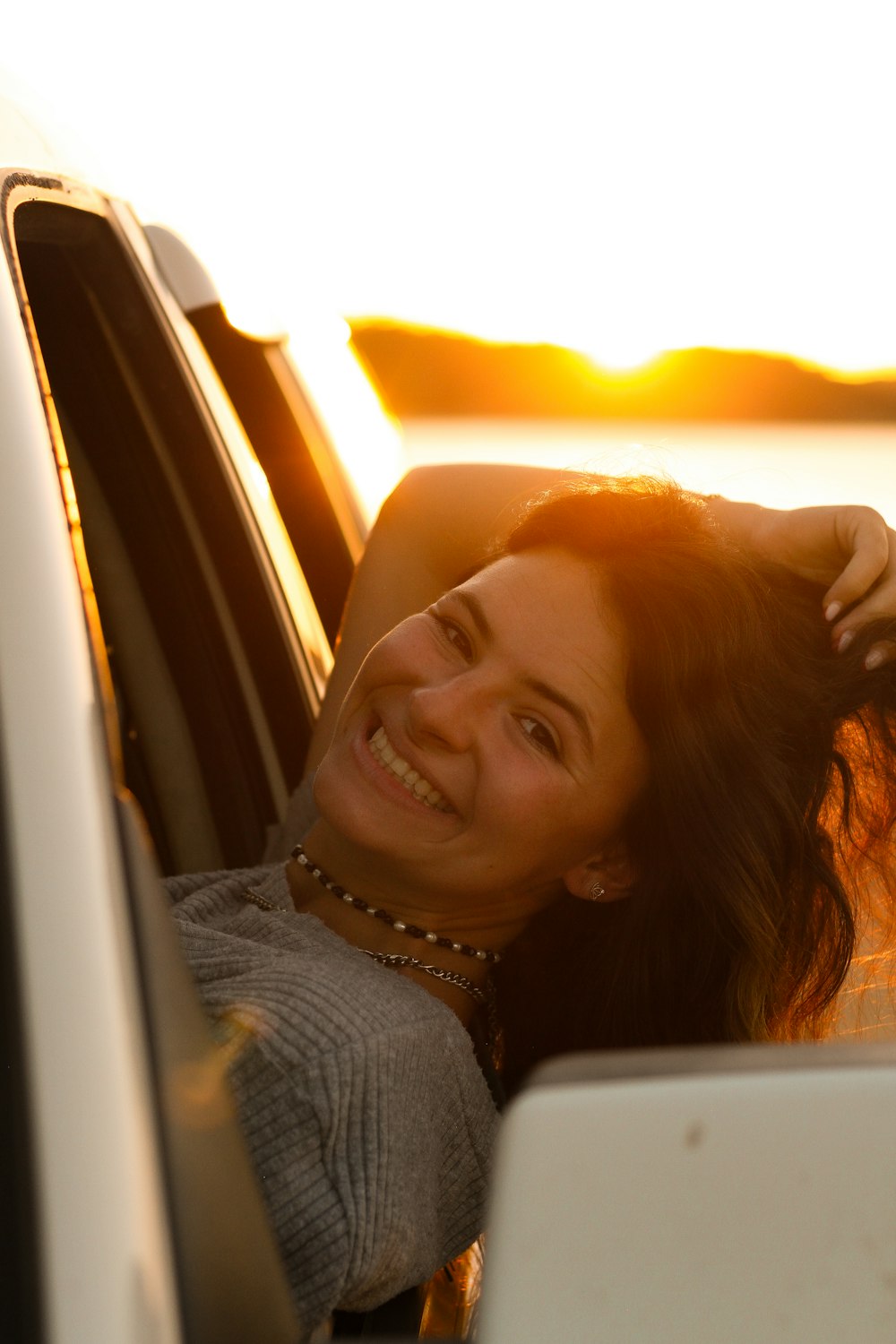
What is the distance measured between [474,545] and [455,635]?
2.47 feet

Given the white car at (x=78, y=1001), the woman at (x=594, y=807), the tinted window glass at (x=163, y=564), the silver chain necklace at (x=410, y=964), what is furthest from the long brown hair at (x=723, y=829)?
the white car at (x=78, y=1001)

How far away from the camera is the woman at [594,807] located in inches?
78.2

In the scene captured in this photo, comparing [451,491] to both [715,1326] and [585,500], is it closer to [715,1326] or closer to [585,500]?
[585,500]

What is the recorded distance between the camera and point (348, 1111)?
58.3 inches

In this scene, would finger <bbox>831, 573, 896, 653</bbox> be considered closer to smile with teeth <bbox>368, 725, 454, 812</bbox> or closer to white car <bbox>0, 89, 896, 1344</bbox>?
smile with teeth <bbox>368, 725, 454, 812</bbox>

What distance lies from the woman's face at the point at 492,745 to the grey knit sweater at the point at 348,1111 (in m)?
0.21

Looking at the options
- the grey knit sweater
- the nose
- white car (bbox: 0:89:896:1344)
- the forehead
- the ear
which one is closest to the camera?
white car (bbox: 0:89:896:1344)

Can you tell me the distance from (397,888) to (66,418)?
3.14ft

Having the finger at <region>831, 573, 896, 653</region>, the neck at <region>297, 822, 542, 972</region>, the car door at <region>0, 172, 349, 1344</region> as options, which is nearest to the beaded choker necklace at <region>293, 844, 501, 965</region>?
the neck at <region>297, 822, 542, 972</region>

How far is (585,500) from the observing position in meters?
2.47

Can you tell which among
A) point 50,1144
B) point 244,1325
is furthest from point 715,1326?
point 50,1144

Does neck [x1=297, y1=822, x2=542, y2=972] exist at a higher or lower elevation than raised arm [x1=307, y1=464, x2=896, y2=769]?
lower

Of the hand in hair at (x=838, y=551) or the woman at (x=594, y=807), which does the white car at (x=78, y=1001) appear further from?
the hand in hair at (x=838, y=551)

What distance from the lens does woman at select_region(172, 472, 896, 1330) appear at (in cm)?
199
